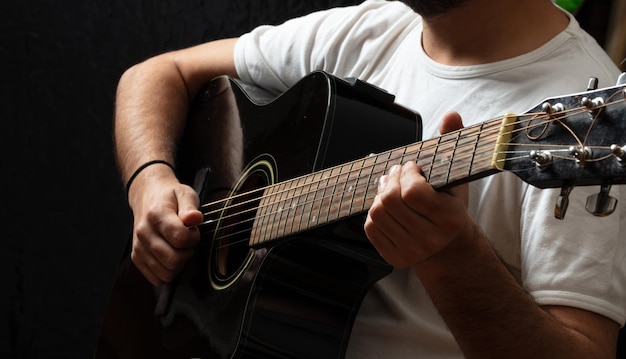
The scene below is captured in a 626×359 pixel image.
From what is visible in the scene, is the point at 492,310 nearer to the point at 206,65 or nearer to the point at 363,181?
the point at 363,181

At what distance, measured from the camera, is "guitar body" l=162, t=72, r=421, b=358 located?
3.44 feet

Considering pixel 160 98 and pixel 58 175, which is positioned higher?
pixel 160 98

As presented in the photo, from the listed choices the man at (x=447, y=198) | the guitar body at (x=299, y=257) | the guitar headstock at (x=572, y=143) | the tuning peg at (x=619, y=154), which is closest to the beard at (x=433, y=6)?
the man at (x=447, y=198)

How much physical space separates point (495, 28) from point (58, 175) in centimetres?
121

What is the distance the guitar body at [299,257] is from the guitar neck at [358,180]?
0.05 ft

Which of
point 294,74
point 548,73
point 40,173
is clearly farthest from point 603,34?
point 40,173

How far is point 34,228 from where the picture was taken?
2.01 metres

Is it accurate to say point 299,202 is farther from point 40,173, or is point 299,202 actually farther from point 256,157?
point 40,173

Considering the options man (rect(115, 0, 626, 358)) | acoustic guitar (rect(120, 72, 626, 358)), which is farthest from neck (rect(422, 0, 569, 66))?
acoustic guitar (rect(120, 72, 626, 358))

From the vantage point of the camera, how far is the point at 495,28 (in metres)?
1.12

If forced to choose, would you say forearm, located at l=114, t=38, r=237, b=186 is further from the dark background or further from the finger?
the finger

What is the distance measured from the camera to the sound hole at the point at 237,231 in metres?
1.12

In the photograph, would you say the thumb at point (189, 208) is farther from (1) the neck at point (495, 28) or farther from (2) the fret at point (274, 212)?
(1) the neck at point (495, 28)

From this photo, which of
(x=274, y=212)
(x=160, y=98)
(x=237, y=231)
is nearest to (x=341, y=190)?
(x=274, y=212)
